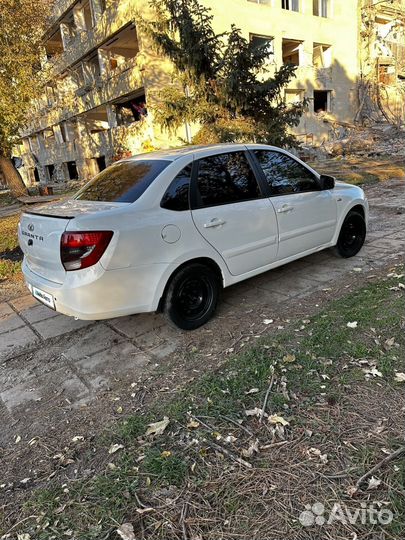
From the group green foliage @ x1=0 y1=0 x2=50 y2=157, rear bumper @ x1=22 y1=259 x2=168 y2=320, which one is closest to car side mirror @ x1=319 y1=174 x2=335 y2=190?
rear bumper @ x1=22 y1=259 x2=168 y2=320

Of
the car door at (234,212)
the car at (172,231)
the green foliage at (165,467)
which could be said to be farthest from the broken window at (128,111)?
the green foliage at (165,467)

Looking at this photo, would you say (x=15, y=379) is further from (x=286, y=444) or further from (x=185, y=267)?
(x=286, y=444)

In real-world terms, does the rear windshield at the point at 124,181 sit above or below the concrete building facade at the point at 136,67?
below

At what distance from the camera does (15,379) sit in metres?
3.12

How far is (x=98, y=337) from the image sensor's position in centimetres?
370

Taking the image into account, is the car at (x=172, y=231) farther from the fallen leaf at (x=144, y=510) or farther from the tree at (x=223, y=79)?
the tree at (x=223, y=79)

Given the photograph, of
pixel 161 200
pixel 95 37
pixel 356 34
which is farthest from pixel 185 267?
pixel 356 34

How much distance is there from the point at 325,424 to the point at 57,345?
8.14ft

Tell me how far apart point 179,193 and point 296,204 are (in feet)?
5.00

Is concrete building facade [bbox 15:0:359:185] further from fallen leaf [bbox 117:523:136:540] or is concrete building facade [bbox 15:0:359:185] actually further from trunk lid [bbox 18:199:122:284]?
fallen leaf [bbox 117:523:136:540]

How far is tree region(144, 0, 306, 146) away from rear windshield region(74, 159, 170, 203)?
19.2 feet

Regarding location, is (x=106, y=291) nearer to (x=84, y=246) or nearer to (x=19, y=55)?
(x=84, y=246)

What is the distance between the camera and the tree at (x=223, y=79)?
8914 mm

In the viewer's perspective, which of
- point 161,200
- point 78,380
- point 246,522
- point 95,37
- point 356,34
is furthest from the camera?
point 356,34
